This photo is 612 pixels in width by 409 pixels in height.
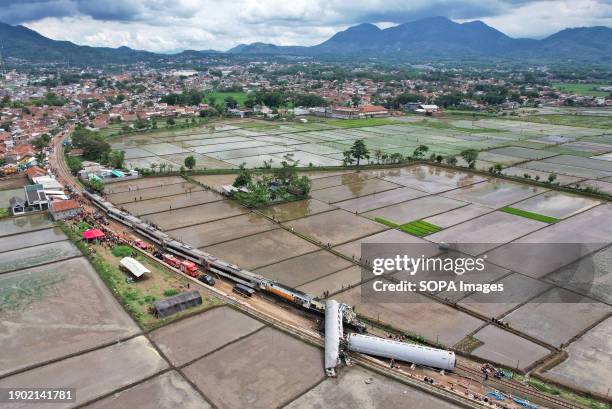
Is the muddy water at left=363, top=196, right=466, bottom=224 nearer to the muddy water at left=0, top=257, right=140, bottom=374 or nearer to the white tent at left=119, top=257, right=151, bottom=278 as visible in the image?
the white tent at left=119, top=257, right=151, bottom=278

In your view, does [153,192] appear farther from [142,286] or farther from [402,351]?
[402,351]

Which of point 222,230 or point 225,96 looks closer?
point 222,230

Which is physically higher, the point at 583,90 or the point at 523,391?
the point at 583,90

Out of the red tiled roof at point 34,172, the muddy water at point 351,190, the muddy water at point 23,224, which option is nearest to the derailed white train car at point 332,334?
the muddy water at point 351,190

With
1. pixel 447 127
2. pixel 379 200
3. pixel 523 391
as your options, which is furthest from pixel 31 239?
pixel 447 127

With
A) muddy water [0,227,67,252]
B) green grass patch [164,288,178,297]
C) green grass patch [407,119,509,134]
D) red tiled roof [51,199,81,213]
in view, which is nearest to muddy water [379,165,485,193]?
green grass patch [164,288,178,297]
